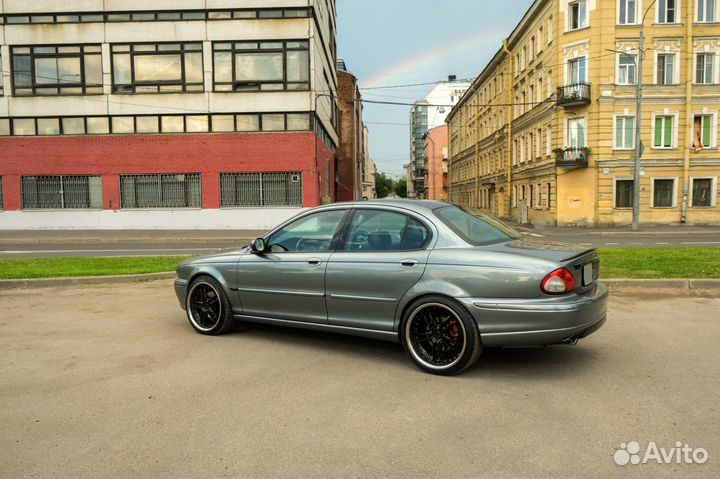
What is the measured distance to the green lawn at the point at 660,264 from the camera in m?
9.16

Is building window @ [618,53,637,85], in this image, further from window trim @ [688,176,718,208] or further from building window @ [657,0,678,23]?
window trim @ [688,176,718,208]

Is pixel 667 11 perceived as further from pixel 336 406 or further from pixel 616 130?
pixel 336 406

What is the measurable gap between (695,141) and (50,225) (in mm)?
33272

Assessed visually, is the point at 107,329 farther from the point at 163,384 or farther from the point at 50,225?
the point at 50,225

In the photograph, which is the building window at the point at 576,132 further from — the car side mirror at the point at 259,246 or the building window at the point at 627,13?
the car side mirror at the point at 259,246

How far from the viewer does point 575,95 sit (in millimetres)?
29594

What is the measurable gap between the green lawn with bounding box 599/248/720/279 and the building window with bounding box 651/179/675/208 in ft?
60.6

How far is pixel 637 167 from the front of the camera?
2581cm

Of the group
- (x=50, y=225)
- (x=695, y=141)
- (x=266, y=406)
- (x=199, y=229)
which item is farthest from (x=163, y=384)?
(x=695, y=141)

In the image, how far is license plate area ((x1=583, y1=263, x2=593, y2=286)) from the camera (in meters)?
4.76

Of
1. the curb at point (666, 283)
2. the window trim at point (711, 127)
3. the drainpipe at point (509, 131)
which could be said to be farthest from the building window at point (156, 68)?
the window trim at point (711, 127)

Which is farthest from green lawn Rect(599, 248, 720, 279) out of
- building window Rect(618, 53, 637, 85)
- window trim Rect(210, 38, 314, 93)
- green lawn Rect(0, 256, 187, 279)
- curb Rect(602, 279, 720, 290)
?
building window Rect(618, 53, 637, 85)

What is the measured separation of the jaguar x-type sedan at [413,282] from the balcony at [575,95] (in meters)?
26.8

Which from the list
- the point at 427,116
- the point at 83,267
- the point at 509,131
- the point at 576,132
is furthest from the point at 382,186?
the point at 83,267
